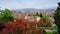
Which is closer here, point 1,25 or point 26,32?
point 26,32

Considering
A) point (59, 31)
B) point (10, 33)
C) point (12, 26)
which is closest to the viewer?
point (12, 26)

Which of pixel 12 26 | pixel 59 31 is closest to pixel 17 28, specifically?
pixel 12 26

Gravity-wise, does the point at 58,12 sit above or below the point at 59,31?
above

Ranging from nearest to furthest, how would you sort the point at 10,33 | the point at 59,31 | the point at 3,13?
the point at 10,33 < the point at 59,31 < the point at 3,13

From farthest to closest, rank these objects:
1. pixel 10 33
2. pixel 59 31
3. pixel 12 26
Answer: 1. pixel 59 31
2. pixel 10 33
3. pixel 12 26

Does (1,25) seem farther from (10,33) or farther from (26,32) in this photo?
(26,32)

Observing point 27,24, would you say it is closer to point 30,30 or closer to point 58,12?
point 30,30

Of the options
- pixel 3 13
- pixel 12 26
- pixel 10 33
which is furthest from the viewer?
pixel 3 13

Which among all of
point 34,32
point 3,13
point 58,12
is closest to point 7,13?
point 3,13

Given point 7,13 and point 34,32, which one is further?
point 7,13
